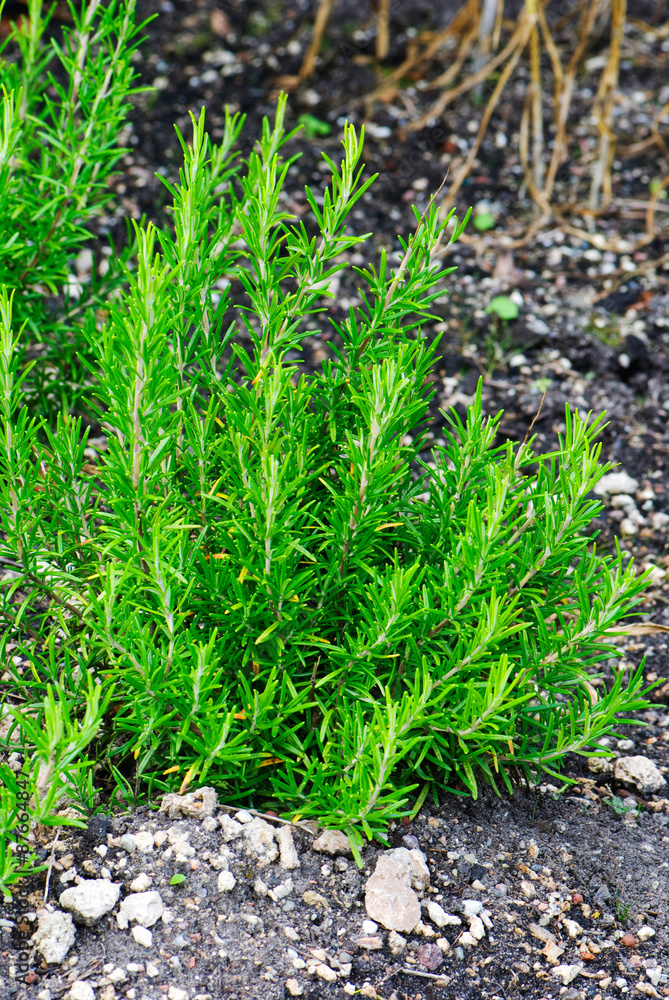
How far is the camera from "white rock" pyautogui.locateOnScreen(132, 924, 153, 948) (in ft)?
5.21

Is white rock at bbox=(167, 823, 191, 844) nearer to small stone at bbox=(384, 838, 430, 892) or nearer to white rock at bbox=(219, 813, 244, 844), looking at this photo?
white rock at bbox=(219, 813, 244, 844)

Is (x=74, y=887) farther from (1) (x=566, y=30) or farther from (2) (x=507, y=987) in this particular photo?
(1) (x=566, y=30)

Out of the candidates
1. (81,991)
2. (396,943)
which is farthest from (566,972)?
(81,991)

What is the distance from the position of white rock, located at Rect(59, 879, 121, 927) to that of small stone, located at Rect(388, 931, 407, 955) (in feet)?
1.75

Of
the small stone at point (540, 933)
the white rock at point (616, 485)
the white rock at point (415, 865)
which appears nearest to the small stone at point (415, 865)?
the white rock at point (415, 865)

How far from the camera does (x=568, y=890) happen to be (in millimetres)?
1937

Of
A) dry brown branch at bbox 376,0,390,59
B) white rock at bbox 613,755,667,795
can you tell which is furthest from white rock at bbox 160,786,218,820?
dry brown branch at bbox 376,0,390,59

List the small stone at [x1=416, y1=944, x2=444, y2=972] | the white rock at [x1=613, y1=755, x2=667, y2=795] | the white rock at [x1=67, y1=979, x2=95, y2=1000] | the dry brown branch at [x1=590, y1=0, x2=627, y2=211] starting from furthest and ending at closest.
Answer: the dry brown branch at [x1=590, y1=0, x2=627, y2=211] → the white rock at [x1=613, y1=755, x2=667, y2=795] → the small stone at [x1=416, y1=944, x2=444, y2=972] → the white rock at [x1=67, y1=979, x2=95, y2=1000]

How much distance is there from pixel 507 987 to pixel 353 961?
312 mm

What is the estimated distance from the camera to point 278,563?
166cm

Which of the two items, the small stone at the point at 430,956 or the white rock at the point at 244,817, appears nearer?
the small stone at the point at 430,956

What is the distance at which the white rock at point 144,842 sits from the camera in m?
1.71

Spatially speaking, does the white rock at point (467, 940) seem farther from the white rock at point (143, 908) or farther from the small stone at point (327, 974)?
the white rock at point (143, 908)

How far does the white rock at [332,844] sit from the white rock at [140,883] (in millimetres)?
352
